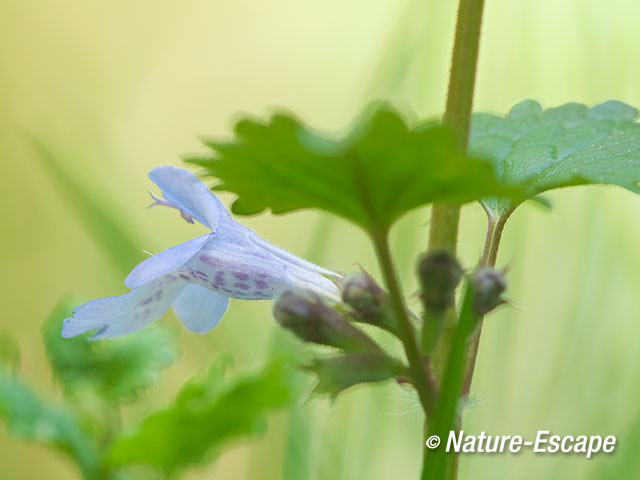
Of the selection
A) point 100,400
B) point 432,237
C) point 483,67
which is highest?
point 483,67

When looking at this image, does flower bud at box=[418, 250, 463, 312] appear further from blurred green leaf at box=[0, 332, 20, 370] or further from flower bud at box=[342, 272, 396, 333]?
blurred green leaf at box=[0, 332, 20, 370]

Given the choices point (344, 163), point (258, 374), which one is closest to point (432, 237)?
point (344, 163)

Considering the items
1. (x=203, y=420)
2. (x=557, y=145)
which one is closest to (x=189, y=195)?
(x=557, y=145)

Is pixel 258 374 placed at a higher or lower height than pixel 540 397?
lower

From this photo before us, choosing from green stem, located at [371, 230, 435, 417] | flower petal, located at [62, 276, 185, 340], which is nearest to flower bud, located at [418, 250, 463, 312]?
green stem, located at [371, 230, 435, 417]

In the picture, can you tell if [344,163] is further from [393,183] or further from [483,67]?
[483,67]

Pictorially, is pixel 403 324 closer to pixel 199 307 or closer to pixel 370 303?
pixel 370 303
